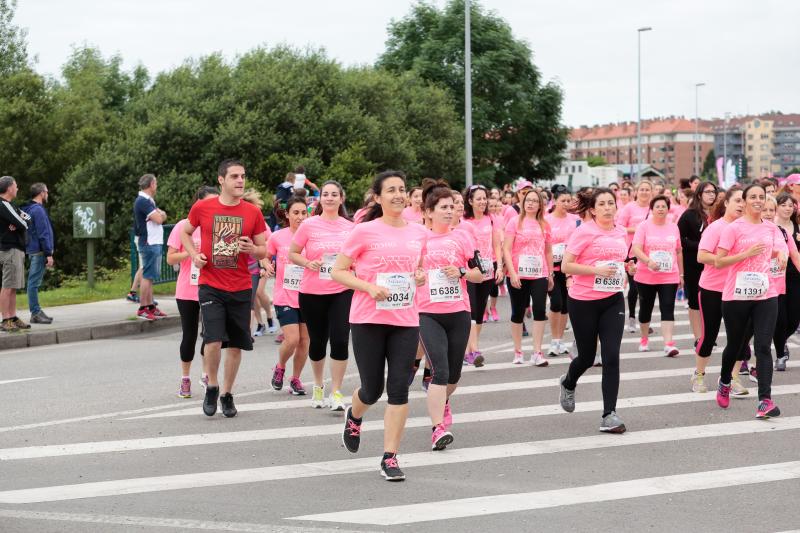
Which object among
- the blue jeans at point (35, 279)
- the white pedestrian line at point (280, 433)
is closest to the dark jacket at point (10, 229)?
the blue jeans at point (35, 279)

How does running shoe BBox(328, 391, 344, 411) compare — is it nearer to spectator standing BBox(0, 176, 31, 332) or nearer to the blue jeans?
spectator standing BBox(0, 176, 31, 332)

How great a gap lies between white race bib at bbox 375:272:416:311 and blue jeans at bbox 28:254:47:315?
984cm

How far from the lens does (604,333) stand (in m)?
8.52

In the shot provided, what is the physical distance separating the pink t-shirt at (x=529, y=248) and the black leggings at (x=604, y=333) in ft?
10.7

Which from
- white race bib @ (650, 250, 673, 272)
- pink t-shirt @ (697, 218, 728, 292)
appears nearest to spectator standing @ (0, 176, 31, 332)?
white race bib @ (650, 250, 673, 272)

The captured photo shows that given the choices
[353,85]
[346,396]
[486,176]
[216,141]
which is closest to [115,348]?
[346,396]

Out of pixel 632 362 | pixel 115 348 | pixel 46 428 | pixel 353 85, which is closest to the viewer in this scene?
Result: pixel 46 428

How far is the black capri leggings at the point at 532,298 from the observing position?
11984 mm

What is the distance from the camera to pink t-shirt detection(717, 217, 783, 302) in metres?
8.96

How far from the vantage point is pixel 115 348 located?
46.2 feet

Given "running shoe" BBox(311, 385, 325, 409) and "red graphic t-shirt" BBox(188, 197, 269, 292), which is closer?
"red graphic t-shirt" BBox(188, 197, 269, 292)

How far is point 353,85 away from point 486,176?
61.9ft

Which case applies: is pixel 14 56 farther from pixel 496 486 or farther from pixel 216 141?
pixel 496 486

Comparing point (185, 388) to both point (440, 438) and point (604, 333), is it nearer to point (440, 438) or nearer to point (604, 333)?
point (440, 438)
